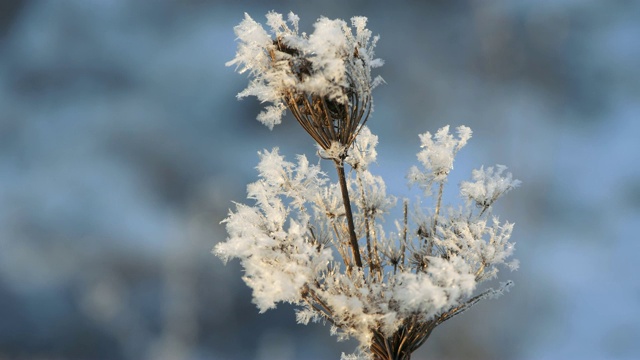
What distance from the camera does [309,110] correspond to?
425 cm

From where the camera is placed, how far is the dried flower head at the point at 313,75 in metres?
4.07

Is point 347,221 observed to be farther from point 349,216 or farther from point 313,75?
point 313,75

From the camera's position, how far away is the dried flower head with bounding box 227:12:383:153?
4070mm

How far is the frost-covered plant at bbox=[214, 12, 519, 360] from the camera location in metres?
3.89

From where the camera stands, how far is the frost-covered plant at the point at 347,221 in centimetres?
389

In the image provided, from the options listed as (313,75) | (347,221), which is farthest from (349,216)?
(313,75)

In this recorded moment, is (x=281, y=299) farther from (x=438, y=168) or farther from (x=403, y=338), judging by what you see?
(x=438, y=168)

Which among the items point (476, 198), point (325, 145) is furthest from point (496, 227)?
point (325, 145)

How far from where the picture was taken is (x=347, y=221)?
4.42 m

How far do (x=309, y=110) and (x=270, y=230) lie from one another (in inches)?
29.9

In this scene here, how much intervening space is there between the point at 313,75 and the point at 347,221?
3.07 ft

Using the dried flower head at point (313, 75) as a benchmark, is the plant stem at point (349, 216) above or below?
below

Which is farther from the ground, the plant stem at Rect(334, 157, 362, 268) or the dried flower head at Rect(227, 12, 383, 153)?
the dried flower head at Rect(227, 12, 383, 153)

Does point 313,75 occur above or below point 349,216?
above
